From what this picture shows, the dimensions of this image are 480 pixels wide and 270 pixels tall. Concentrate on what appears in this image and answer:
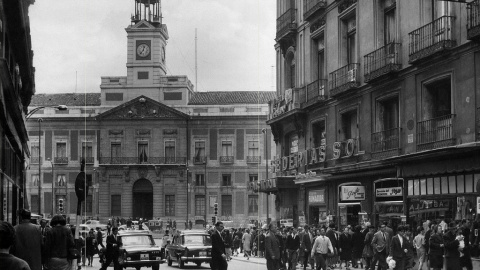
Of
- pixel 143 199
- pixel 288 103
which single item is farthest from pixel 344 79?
pixel 143 199

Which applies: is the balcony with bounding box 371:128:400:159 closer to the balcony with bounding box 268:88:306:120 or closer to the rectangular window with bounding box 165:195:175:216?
the balcony with bounding box 268:88:306:120

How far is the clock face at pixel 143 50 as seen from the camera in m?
93.8

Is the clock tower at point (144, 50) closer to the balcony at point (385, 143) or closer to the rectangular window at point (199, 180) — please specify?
the rectangular window at point (199, 180)

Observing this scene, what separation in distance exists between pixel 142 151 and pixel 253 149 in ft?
42.4

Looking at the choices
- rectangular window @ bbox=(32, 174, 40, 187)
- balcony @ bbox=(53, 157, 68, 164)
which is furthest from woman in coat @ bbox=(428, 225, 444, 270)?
rectangular window @ bbox=(32, 174, 40, 187)

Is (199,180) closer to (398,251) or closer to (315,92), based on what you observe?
(315,92)

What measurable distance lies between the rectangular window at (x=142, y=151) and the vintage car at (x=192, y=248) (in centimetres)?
5959

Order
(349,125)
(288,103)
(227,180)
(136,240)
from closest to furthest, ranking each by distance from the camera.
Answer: (136,240), (349,125), (288,103), (227,180)

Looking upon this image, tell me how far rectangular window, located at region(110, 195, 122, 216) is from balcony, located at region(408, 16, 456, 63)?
7016 cm

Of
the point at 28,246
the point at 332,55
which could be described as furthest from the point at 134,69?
the point at 28,246

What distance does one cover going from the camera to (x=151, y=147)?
3718 inches

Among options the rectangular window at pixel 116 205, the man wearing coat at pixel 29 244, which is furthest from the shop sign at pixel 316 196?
the rectangular window at pixel 116 205

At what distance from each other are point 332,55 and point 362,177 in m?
6.13

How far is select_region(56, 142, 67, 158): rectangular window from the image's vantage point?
312 ft
